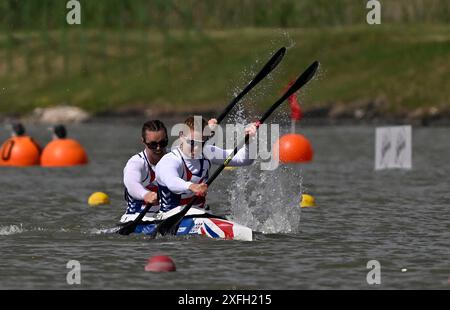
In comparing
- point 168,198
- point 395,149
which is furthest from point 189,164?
point 395,149

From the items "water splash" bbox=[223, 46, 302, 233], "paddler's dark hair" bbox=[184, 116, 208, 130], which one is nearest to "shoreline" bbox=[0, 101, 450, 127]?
"water splash" bbox=[223, 46, 302, 233]

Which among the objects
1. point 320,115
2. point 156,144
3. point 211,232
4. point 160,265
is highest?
point 320,115

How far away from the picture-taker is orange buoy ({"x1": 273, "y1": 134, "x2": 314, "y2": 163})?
36906mm

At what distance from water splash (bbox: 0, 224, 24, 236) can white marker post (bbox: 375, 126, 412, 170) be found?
15.3 m

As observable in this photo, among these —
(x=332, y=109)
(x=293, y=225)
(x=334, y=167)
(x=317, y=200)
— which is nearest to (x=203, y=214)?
(x=293, y=225)

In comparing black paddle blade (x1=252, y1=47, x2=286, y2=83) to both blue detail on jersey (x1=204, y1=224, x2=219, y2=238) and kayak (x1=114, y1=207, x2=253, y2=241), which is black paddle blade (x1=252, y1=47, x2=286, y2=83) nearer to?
kayak (x1=114, y1=207, x2=253, y2=241)

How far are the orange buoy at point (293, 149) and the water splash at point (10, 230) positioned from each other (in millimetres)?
15284

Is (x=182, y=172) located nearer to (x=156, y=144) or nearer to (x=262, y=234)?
(x=156, y=144)

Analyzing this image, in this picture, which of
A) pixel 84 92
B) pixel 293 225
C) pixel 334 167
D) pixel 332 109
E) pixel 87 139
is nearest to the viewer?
pixel 293 225

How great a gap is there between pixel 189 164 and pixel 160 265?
3187 millimetres

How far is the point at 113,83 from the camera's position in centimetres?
8375

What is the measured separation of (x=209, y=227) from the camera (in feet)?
64.4

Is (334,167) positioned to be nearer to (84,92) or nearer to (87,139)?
(87,139)

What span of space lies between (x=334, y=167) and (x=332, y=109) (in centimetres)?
3318
